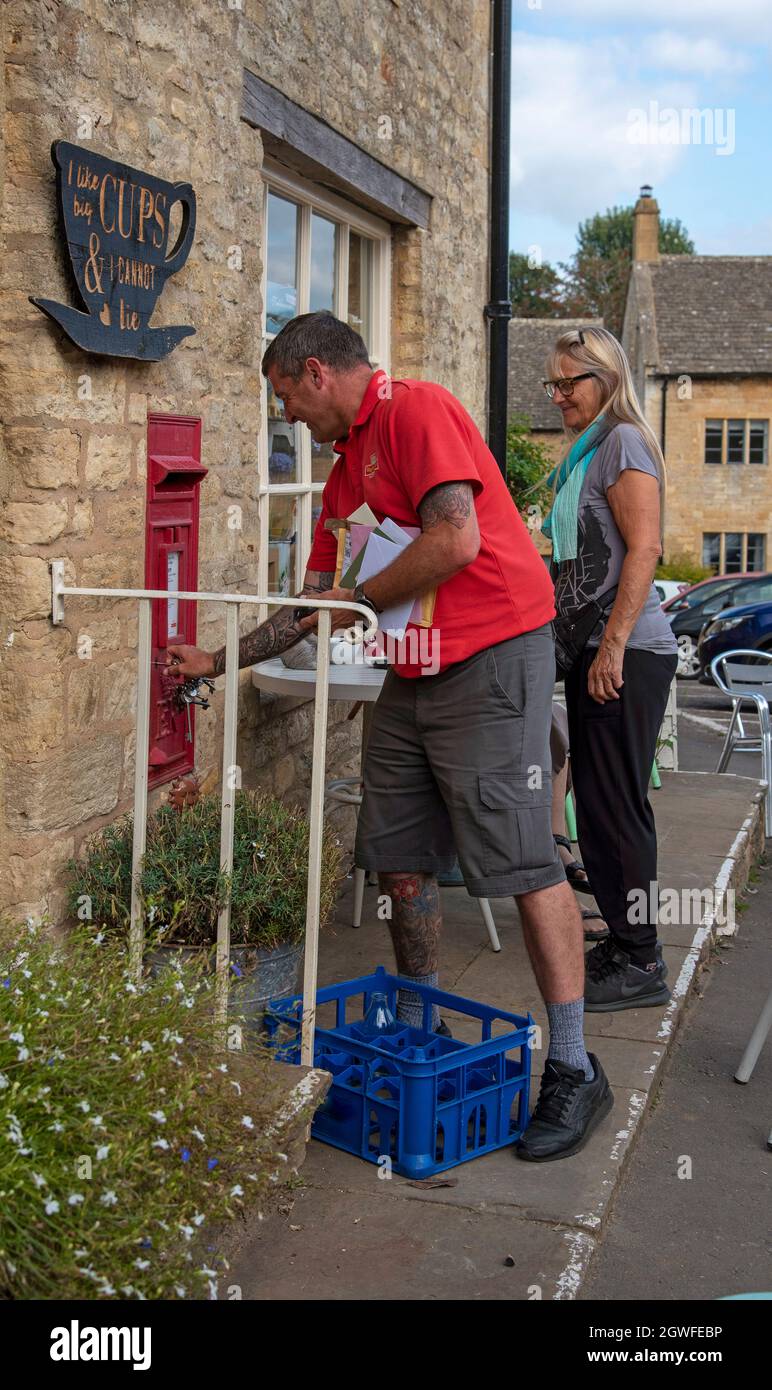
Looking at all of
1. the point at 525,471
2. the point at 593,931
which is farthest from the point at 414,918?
the point at 525,471

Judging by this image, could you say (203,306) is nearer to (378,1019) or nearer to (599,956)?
(378,1019)

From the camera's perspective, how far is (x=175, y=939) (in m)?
3.26

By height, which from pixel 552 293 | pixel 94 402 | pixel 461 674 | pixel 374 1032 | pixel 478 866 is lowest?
pixel 374 1032

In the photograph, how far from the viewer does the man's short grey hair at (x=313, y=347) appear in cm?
323

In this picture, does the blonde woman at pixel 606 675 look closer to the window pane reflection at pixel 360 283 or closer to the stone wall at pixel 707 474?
the window pane reflection at pixel 360 283

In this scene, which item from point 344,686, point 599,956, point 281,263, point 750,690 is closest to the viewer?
point 599,956

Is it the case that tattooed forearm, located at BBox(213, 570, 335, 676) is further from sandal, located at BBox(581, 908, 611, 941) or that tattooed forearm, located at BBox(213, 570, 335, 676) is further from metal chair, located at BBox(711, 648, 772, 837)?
metal chair, located at BBox(711, 648, 772, 837)

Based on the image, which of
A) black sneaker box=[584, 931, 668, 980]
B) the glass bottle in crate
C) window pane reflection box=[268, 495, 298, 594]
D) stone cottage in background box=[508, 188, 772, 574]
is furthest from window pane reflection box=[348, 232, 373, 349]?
stone cottage in background box=[508, 188, 772, 574]

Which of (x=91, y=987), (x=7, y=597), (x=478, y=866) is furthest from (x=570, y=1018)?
(x=7, y=597)

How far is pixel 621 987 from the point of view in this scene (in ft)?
13.7

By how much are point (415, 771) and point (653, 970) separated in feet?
4.26

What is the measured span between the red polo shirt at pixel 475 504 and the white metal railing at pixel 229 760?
23cm

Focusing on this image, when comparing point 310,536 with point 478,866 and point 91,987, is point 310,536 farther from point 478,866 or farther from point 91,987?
point 91,987

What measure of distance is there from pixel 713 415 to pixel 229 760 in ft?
101
